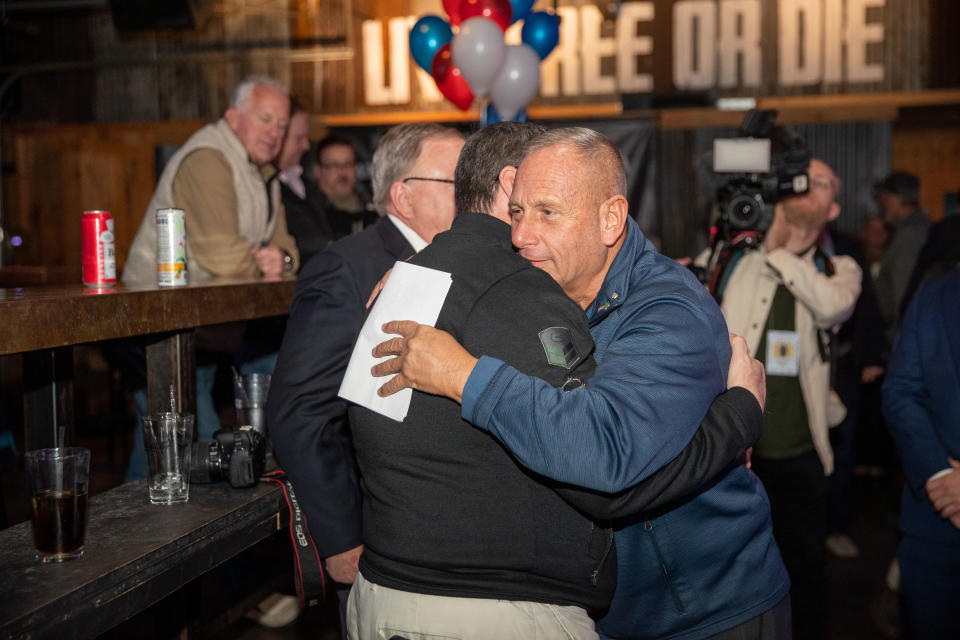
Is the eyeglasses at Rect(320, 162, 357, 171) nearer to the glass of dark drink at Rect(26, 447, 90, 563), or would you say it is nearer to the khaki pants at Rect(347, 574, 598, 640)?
the glass of dark drink at Rect(26, 447, 90, 563)

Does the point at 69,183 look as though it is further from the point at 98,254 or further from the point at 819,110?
the point at 98,254

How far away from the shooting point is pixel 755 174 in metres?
2.96

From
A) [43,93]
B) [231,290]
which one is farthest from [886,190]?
[43,93]

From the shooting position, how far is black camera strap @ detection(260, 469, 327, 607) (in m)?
1.88

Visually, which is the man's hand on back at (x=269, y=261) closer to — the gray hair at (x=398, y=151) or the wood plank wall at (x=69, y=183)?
the gray hair at (x=398, y=151)

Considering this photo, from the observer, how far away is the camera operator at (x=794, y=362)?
3.05 m

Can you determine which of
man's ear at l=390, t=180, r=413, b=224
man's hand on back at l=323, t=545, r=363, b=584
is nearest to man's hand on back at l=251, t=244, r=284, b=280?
man's ear at l=390, t=180, r=413, b=224

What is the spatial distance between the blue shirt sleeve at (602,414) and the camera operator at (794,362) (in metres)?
1.86

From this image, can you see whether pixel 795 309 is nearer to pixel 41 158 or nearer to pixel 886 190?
pixel 886 190

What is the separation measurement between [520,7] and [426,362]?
4333mm

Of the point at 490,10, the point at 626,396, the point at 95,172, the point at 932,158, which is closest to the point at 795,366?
the point at 626,396

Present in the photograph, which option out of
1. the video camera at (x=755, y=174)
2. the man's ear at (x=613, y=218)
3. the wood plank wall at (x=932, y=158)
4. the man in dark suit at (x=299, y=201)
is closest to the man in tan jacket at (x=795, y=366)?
the video camera at (x=755, y=174)

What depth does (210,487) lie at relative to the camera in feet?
6.41

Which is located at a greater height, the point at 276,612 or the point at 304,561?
the point at 304,561
